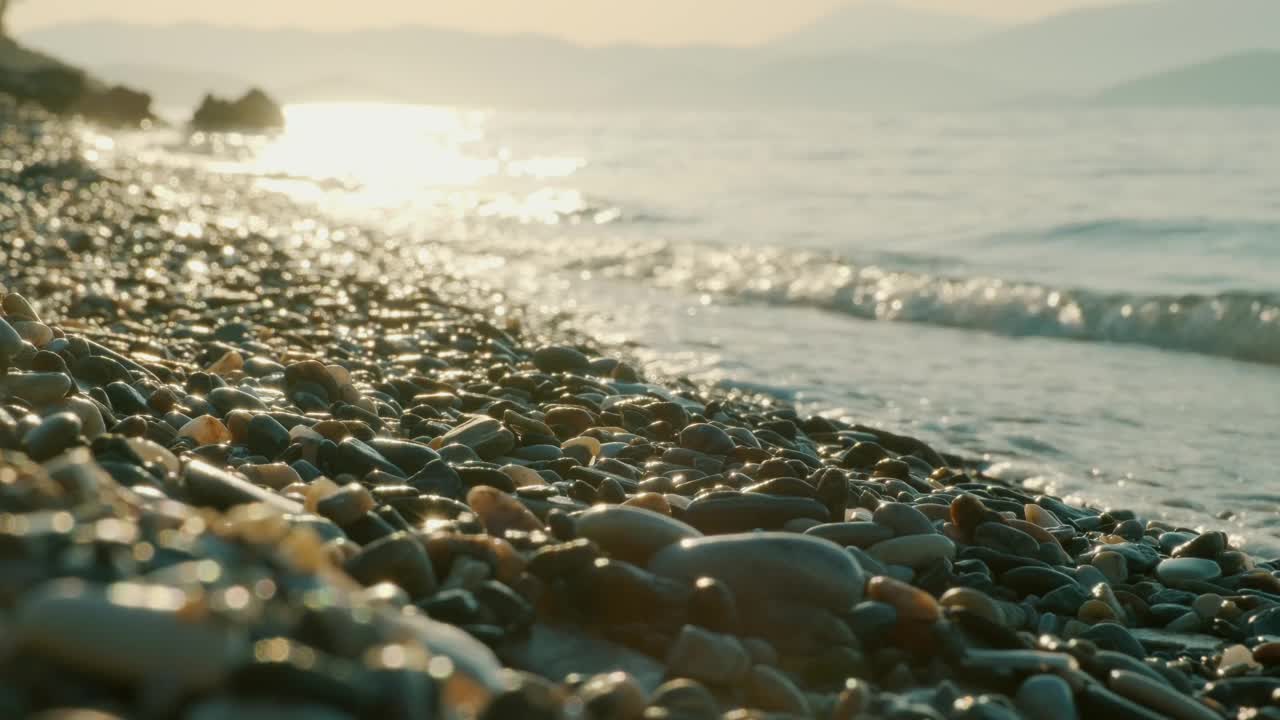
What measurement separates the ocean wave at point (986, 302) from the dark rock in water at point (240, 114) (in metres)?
39.9

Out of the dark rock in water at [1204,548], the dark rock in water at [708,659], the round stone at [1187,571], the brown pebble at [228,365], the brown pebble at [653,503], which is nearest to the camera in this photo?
the dark rock in water at [708,659]

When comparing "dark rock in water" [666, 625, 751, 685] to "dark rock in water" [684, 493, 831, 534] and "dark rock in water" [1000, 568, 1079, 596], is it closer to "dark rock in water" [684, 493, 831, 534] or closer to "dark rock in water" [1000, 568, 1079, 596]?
"dark rock in water" [684, 493, 831, 534]

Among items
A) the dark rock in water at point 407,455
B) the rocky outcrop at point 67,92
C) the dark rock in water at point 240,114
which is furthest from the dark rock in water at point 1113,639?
the dark rock in water at point 240,114

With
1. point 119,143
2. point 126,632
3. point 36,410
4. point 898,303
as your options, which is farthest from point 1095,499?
point 119,143

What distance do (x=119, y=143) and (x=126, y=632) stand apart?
3346 centimetres

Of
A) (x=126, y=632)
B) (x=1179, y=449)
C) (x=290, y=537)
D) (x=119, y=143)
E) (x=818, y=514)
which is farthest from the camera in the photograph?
(x=119, y=143)

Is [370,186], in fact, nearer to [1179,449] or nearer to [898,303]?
[898,303]

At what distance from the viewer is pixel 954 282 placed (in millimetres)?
12320

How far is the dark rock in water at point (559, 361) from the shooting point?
643cm

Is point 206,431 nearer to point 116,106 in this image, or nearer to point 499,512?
point 499,512

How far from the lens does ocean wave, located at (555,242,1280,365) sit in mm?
10312

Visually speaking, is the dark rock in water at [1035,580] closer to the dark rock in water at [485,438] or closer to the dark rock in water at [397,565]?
the dark rock in water at [485,438]

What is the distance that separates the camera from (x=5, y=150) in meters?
21.4

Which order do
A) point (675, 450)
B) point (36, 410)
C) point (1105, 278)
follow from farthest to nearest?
1. point (1105, 278)
2. point (675, 450)
3. point (36, 410)
